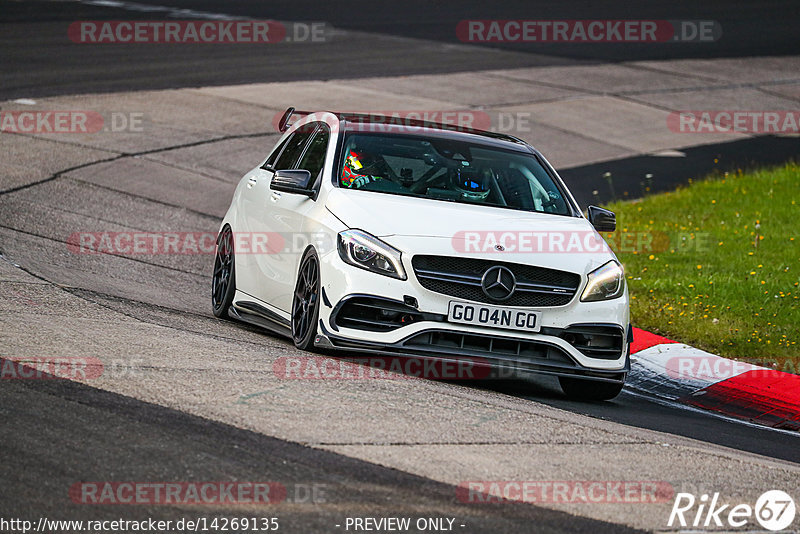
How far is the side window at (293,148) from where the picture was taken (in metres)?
9.82

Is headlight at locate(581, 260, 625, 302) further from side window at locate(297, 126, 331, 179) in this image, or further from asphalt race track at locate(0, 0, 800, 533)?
side window at locate(297, 126, 331, 179)

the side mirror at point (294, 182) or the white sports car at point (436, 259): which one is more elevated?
the side mirror at point (294, 182)

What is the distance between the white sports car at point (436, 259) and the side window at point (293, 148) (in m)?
0.20

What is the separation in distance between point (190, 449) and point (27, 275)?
456 cm

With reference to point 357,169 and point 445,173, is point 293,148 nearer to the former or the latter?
point 357,169

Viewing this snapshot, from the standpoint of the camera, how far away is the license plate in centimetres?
777

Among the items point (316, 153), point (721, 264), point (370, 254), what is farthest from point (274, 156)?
point (721, 264)

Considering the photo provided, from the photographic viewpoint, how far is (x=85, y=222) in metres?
13.2

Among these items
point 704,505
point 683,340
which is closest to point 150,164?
point 683,340

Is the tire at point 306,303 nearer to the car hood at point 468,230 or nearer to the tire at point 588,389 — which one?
the car hood at point 468,230

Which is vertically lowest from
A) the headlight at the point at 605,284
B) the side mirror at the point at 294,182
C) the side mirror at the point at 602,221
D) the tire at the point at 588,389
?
the tire at the point at 588,389

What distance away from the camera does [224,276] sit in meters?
10.1

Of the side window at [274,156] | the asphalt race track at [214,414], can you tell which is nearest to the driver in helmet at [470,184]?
the asphalt race track at [214,414]

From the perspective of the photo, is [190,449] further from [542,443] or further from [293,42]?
[293,42]
